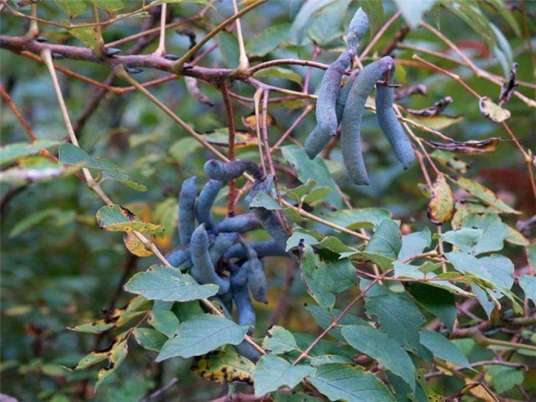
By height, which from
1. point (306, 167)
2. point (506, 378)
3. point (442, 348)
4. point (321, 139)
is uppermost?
point (321, 139)

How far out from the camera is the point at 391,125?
2.80ft

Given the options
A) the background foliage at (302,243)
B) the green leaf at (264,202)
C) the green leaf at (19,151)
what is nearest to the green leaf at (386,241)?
the background foliage at (302,243)

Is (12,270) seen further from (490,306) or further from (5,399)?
(490,306)

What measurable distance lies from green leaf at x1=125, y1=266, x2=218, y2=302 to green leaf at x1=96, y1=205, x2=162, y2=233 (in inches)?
1.8

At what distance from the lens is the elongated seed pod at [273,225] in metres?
0.90

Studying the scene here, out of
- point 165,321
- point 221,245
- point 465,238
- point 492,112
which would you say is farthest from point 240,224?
point 492,112

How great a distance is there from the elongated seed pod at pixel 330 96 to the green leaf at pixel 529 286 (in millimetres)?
257

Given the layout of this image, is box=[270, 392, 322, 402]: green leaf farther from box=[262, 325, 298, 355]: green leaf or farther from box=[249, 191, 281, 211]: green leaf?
box=[249, 191, 281, 211]: green leaf

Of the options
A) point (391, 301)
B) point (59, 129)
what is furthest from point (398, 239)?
point (59, 129)

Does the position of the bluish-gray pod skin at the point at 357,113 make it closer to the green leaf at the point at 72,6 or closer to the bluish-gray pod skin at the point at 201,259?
the bluish-gray pod skin at the point at 201,259

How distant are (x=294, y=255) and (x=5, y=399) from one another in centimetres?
34

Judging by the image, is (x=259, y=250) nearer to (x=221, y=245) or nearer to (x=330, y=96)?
(x=221, y=245)

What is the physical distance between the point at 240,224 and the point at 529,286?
32cm

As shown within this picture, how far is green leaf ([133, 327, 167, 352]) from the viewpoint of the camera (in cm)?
87
